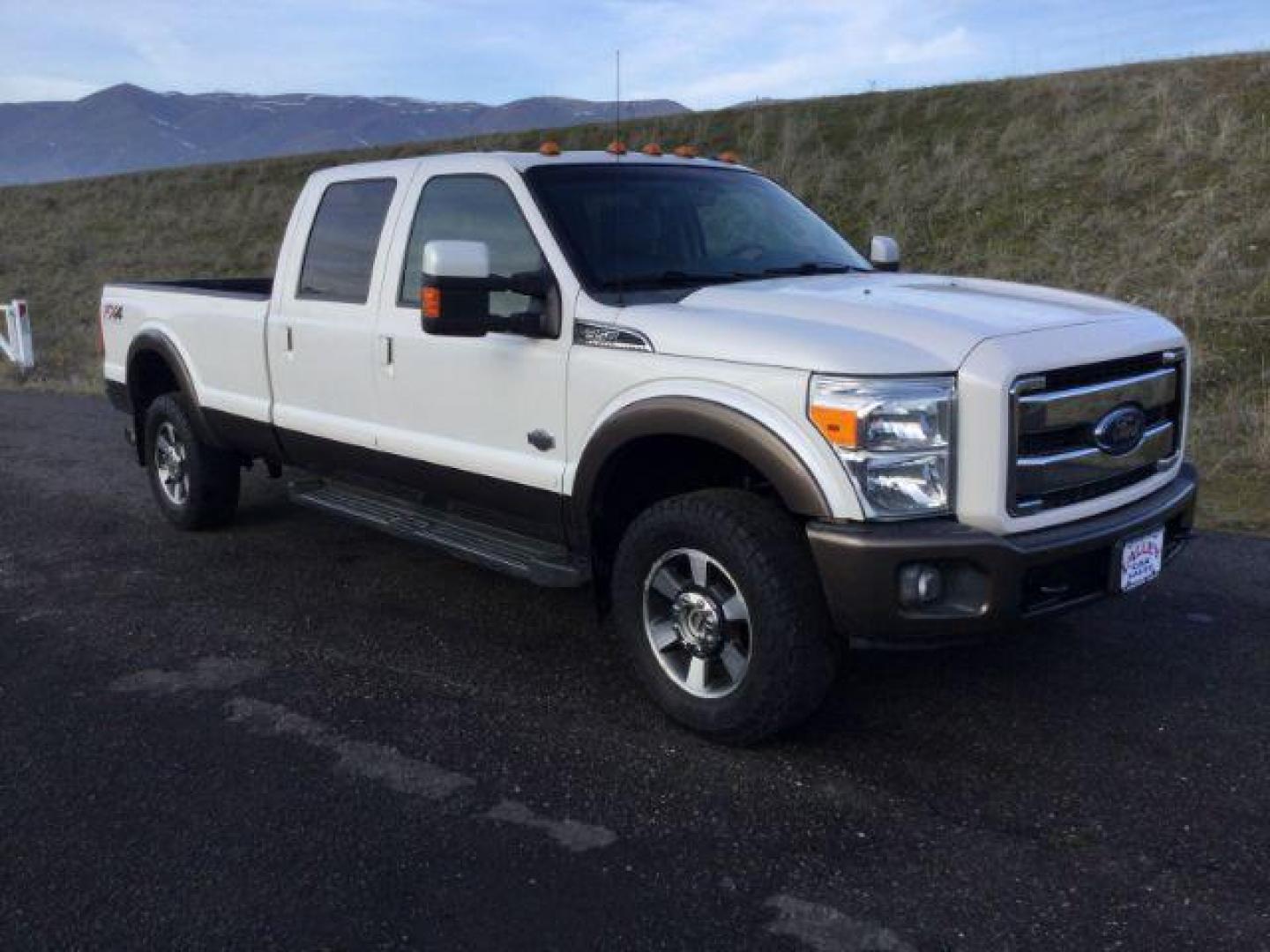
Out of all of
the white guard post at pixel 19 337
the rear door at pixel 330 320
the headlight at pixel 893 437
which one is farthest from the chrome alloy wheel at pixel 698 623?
the white guard post at pixel 19 337

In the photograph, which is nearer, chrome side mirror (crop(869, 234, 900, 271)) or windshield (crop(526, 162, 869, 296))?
windshield (crop(526, 162, 869, 296))

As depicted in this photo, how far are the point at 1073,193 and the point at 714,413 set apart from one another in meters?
13.9

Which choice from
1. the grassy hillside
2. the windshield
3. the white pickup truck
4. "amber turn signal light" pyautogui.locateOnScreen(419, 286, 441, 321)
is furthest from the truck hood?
the grassy hillside

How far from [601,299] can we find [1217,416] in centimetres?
639

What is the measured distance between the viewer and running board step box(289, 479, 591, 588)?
4.35 m

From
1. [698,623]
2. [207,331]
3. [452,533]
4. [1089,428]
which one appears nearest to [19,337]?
[207,331]

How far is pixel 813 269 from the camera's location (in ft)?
15.8

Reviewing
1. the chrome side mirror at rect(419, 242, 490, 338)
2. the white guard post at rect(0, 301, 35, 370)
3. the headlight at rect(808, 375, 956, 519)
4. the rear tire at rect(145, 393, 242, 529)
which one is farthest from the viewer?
the white guard post at rect(0, 301, 35, 370)

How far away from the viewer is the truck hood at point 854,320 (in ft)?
11.3

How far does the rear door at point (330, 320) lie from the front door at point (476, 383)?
0.16m

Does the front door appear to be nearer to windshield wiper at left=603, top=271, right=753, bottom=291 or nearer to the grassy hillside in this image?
windshield wiper at left=603, top=271, right=753, bottom=291

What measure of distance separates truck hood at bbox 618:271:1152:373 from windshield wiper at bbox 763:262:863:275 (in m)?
0.31

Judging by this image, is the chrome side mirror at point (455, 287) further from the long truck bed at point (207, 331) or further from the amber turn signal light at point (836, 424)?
the long truck bed at point (207, 331)

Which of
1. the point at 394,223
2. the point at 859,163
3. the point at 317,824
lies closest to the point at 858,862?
the point at 317,824
